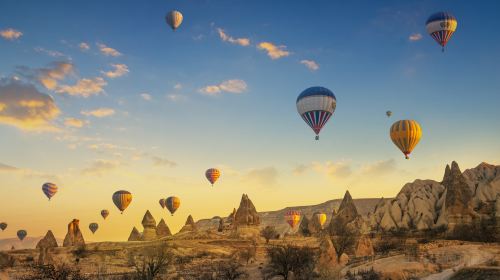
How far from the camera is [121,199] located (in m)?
89.8

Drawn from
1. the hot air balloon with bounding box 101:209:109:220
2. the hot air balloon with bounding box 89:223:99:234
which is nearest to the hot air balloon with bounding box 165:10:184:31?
the hot air balloon with bounding box 101:209:109:220

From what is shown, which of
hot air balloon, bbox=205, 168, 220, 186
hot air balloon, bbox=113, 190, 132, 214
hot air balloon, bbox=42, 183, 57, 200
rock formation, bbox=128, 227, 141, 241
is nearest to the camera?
hot air balloon, bbox=42, 183, 57, 200

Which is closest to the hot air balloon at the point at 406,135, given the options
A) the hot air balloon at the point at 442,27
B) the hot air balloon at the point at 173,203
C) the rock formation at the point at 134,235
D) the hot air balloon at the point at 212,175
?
the hot air balloon at the point at 442,27

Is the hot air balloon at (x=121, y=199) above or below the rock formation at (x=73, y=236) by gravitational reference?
above

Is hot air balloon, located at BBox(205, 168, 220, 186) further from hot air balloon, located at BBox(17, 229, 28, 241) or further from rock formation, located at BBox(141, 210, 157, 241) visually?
hot air balloon, located at BBox(17, 229, 28, 241)

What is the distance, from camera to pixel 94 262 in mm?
61156

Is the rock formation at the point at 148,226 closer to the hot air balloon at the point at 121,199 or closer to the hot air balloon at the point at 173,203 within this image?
the hot air balloon at the point at 173,203

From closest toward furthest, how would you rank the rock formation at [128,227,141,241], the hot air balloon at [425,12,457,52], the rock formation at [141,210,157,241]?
the hot air balloon at [425,12,457,52]
the rock formation at [141,210,157,241]
the rock formation at [128,227,141,241]

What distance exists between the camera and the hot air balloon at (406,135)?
52969mm

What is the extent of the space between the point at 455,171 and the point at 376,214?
2329cm

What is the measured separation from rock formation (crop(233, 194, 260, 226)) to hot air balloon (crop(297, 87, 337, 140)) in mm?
48654

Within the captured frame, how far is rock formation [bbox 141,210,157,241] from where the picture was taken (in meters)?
102

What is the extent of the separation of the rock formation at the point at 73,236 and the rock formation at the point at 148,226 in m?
23.7

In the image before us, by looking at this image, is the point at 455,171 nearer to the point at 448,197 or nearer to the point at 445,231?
the point at 448,197
